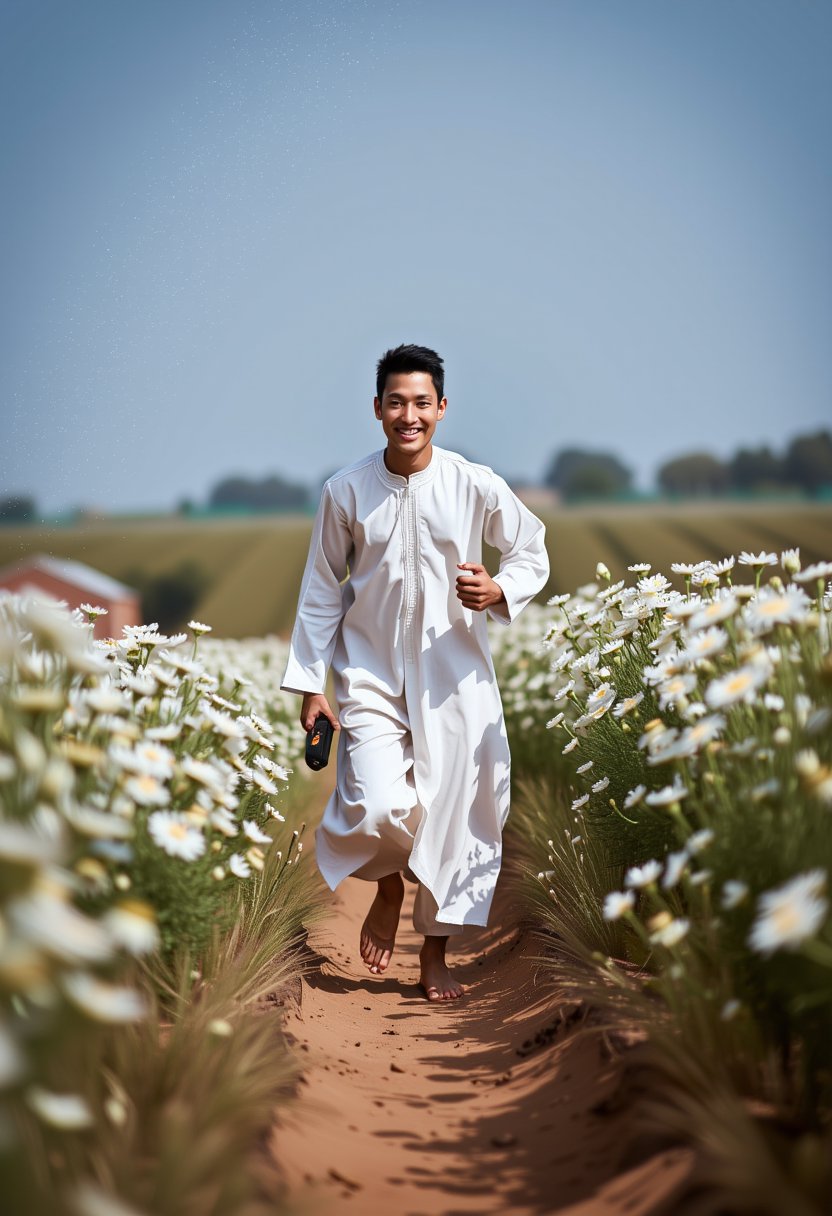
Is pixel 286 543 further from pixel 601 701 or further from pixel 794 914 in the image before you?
pixel 794 914

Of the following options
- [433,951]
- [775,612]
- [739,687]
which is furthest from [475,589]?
[739,687]

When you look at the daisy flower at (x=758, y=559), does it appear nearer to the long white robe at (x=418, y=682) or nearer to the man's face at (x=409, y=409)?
the long white robe at (x=418, y=682)

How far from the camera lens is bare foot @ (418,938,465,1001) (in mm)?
4156

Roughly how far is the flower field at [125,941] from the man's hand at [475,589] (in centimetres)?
87

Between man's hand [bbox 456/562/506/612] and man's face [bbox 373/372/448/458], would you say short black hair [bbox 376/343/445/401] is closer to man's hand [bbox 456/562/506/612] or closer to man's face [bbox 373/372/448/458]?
man's face [bbox 373/372/448/458]

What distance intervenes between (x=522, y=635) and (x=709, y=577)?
13.1 feet

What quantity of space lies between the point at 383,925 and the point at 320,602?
1.21 meters

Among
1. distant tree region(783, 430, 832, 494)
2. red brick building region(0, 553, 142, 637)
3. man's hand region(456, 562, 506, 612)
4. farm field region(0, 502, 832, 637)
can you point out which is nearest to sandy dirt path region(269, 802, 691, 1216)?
man's hand region(456, 562, 506, 612)

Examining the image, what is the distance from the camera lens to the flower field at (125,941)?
1443mm

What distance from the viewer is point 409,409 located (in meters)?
4.19

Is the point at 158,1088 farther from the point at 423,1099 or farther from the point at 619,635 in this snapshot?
the point at 619,635

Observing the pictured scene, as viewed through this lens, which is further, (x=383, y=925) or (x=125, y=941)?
(x=383, y=925)

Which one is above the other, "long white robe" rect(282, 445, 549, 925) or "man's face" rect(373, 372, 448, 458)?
"man's face" rect(373, 372, 448, 458)

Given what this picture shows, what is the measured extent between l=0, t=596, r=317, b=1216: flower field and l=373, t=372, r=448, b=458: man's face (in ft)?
3.44
